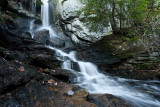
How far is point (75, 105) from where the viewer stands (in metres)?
2.56

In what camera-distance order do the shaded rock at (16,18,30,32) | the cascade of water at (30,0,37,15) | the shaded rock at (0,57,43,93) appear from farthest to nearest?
the cascade of water at (30,0,37,15) < the shaded rock at (16,18,30,32) < the shaded rock at (0,57,43,93)

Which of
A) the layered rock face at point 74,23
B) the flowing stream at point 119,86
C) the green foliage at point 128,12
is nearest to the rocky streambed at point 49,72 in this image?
the flowing stream at point 119,86

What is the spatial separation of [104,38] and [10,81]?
9.87 m

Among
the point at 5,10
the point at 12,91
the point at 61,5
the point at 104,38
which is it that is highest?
the point at 61,5

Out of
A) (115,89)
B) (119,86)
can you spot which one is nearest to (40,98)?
(115,89)

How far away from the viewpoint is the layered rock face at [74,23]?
1172cm

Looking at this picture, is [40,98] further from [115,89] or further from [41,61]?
[115,89]

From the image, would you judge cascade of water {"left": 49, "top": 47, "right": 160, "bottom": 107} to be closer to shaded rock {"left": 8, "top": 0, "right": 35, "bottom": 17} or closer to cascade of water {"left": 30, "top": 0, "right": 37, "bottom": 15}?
shaded rock {"left": 8, "top": 0, "right": 35, "bottom": 17}

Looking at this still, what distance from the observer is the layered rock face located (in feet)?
38.4

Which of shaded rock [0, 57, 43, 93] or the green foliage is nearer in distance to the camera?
shaded rock [0, 57, 43, 93]

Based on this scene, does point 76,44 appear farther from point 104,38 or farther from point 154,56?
point 154,56

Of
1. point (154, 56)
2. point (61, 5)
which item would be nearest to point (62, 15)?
point (61, 5)

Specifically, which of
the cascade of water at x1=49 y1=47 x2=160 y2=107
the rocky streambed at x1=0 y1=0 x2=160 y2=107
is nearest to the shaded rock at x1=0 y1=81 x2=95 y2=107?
the rocky streambed at x1=0 y1=0 x2=160 y2=107

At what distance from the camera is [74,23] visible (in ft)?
43.4
